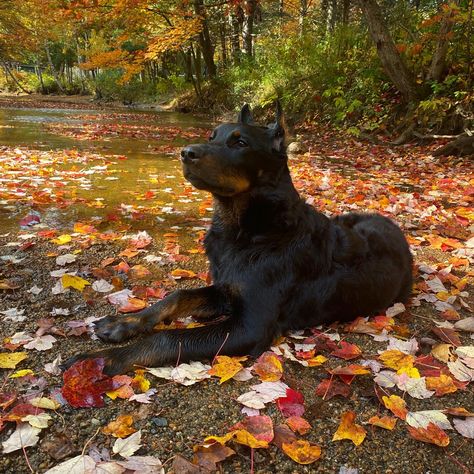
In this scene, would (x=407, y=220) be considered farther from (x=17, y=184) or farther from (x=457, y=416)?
(x=17, y=184)

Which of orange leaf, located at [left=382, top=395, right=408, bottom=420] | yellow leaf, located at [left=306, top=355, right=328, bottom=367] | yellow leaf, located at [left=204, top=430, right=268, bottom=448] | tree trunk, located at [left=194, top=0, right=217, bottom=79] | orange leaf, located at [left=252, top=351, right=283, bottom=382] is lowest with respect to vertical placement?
orange leaf, located at [left=382, top=395, right=408, bottom=420]

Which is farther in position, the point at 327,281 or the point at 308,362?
the point at 327,281

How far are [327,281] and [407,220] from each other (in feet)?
10.8

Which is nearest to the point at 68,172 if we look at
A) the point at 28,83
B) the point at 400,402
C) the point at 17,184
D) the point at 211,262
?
the point at 17,184

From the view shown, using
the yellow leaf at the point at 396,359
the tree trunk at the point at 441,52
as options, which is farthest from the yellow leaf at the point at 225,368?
the tree trunk at the point at 441,52

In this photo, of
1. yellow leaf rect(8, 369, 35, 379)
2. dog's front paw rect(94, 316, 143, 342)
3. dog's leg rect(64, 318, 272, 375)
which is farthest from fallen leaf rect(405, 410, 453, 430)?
yellow leaf rect(8, 369, 35, 379)

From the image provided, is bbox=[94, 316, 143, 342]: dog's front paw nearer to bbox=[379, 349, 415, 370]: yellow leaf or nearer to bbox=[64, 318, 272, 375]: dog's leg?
bbox=[64, 318, 272, 375]: dog's leg

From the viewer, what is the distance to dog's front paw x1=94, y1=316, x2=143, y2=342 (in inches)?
112

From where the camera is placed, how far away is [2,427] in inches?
79.1

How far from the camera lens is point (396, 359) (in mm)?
2797

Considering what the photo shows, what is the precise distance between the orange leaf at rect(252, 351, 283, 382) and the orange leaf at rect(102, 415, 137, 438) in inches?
30.9

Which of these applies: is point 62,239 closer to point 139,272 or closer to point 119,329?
point 139,272

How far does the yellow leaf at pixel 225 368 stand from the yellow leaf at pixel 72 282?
5.04 feet

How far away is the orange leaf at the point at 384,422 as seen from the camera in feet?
7.31
